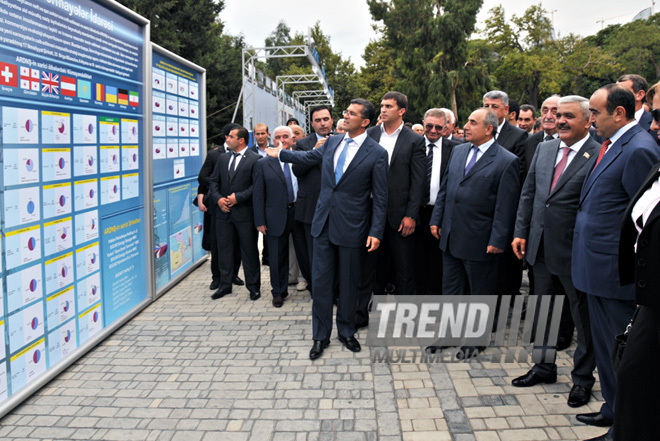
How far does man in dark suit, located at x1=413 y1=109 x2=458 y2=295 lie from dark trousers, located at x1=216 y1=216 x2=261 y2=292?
2010 millimetres

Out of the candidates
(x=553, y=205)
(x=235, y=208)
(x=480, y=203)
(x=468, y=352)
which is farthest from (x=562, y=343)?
(x=235, y=208)

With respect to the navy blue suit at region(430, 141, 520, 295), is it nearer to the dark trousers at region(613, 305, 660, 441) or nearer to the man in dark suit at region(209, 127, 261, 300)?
the dark trousers at region(613, 305, 660, 441)

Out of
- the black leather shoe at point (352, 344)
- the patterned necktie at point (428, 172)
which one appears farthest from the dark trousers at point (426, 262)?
the black leather shoe at point (352, 344)

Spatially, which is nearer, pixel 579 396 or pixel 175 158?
pixel 579 396

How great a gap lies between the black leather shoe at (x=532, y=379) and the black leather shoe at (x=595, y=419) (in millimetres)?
537

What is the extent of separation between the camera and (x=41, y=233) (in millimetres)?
3848

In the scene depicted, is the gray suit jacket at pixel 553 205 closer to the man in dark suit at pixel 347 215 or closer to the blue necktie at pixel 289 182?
the man in dark suit at pixel 347 215

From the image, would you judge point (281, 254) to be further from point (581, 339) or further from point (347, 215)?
point (581, 339)

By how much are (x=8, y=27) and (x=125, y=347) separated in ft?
9.13

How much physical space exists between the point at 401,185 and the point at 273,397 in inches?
89.9

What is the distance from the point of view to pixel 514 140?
17.0ft

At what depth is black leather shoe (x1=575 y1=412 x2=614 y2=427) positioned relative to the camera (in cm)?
332

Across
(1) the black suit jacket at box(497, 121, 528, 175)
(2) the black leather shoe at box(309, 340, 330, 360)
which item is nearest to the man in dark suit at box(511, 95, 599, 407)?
(1) the black suit jacket at box(497, 121, 528, 175)

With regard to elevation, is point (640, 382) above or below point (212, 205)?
below
